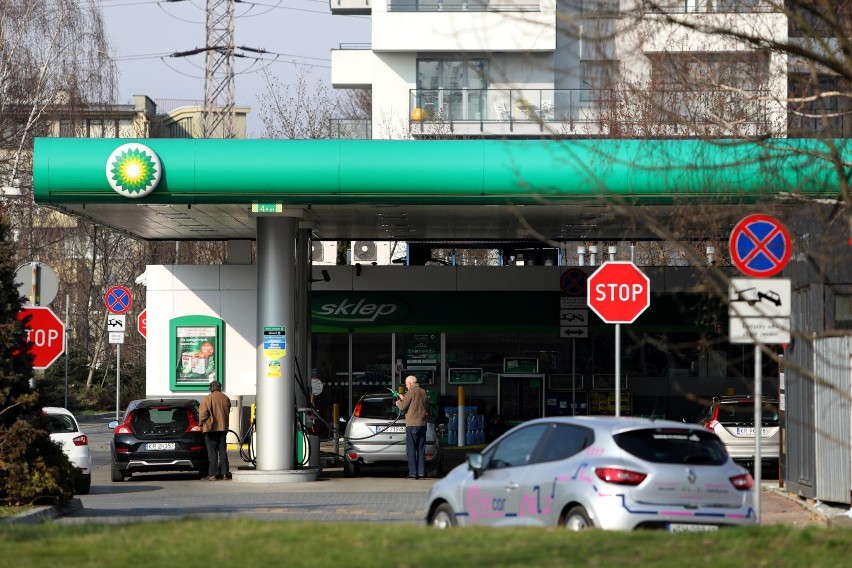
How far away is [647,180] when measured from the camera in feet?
73.0

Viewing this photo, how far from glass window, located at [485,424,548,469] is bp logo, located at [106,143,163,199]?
10.3 metres

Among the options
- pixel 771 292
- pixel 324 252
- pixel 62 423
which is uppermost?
pixel 324 252

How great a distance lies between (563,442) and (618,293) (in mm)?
6827

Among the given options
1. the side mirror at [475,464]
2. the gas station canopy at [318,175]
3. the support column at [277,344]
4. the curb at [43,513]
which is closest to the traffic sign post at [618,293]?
the gas station canopy at [318,175]

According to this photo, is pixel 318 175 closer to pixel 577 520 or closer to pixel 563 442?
pixel 563 442

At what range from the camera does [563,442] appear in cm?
1303

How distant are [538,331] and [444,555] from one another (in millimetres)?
23491

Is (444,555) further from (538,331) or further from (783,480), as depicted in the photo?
(538,331)

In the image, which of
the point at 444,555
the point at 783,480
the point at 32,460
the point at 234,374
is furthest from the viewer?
the point at 234,374

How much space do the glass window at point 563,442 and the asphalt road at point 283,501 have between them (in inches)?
162

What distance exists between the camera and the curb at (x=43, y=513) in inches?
628

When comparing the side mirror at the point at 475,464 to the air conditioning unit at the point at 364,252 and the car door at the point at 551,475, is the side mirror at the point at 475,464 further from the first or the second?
the air conditioning unit at the point at 364,252

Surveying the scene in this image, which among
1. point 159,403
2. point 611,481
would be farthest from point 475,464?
point 159,403

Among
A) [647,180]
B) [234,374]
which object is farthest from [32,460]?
[234,374]
